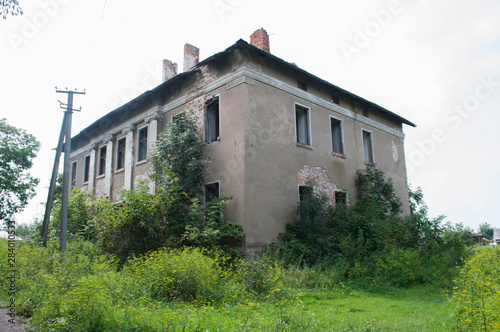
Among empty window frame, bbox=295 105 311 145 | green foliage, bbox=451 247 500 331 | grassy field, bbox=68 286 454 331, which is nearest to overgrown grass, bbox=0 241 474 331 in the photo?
grassy field, bbox=68 286 454 331

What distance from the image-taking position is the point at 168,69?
18625 millimetres

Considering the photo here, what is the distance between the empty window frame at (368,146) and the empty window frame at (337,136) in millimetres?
2172

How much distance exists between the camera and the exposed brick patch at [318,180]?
13.6 meters

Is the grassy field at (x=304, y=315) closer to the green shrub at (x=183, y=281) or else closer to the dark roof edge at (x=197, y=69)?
the green shrub at (x=183, y=281)

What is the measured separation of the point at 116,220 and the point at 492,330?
9967mm

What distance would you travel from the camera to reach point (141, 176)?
16.2 meters

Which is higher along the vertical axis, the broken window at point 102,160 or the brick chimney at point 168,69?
the brick chimney at point 168,69

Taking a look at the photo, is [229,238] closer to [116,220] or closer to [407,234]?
[116,220]

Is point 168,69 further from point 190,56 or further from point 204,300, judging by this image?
point 204,300

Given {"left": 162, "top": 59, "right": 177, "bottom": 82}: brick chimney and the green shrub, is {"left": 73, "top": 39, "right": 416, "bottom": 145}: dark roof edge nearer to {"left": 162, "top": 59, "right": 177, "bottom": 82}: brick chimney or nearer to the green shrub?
{"left": 162, "top": 59, "right": 177, "bottom": 82}: brick chimney

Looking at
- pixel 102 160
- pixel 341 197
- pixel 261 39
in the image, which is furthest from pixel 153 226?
pixel 102 160

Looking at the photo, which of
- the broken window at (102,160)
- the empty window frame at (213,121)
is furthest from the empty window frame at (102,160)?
the empty window frame at (213,121)

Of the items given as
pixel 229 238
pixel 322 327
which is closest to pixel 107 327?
pixel 322 327

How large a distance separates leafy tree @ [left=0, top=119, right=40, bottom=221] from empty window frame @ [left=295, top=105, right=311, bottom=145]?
26.1 meters
